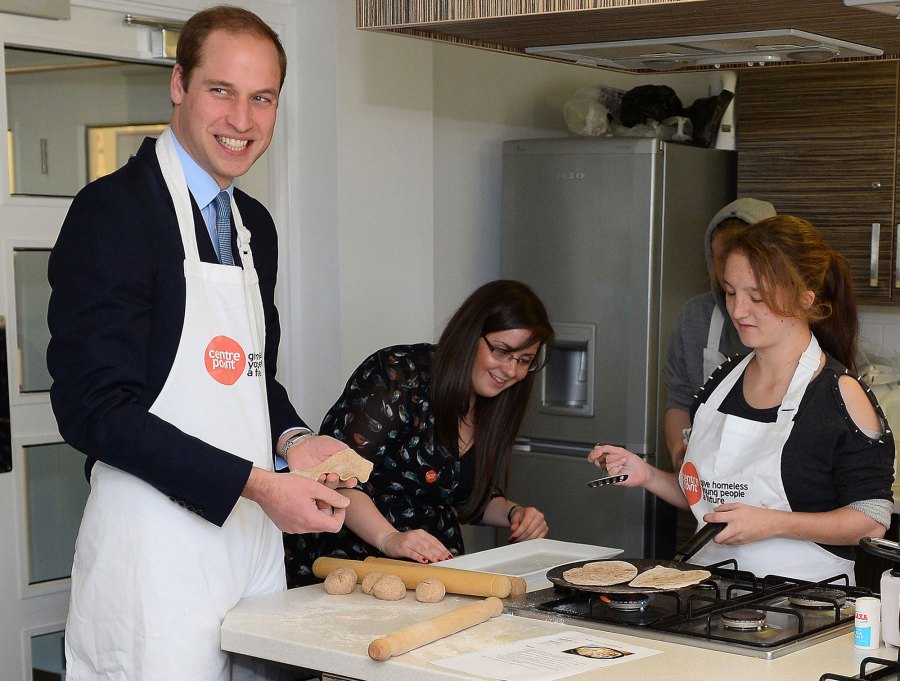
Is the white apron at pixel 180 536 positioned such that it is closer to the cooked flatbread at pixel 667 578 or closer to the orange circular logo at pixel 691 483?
the cooked flatbread at pixel 667 578

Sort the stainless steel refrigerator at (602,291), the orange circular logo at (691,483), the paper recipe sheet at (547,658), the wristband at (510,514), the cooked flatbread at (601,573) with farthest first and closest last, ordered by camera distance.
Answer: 1. the stainless steel refrigerator at (602,291)
2. the wristband at (510,514)
3. the orange circular logo at (691,483)
4. the cooked flatbread at (601,573)
5. the paper recipe sheet at (547,658)

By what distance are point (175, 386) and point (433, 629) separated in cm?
55

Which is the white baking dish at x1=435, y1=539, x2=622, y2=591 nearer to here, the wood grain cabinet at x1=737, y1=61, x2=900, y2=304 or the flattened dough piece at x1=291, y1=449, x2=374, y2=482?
the flattened dough piece at x1=291, y1=449, x2=374, y2=482

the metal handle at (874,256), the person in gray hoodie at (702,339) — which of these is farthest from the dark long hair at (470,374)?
the metal handle at (874,256)

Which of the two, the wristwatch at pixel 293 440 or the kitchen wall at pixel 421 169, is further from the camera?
the kitchen wall at pixel 421 169

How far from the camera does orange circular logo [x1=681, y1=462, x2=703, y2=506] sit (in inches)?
94.9

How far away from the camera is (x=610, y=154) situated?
389cm

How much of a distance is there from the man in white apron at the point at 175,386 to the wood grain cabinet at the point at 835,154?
253 cm

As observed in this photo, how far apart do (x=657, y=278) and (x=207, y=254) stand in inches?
85.6

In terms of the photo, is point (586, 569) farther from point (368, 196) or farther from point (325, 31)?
point (325, 31)

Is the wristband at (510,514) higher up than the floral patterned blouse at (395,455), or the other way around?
the floral patterned blouse at (395,455)

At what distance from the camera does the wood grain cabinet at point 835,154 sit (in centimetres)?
392

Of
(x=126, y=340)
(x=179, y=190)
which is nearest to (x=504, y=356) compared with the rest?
(x=179, y=190)

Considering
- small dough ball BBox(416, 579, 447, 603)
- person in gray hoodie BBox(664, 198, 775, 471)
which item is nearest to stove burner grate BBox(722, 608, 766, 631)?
small dough ball BBox(416, 579, 447, 603)
